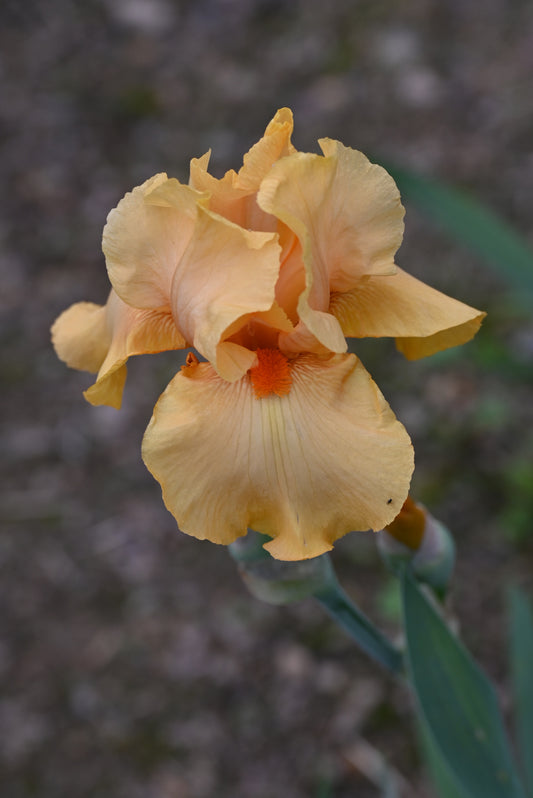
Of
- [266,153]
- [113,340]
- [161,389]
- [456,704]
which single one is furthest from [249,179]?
[161,389]

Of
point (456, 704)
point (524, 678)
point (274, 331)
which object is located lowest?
point (524, 678)

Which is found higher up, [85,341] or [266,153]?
[266,153]

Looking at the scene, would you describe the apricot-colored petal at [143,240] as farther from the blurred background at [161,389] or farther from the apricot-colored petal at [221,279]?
the blurred background at [161,389]

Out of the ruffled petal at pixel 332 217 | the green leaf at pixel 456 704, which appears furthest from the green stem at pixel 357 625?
the ruffled petal at pixel 332 217

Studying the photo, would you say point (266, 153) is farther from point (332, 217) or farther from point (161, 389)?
point (161, 389)

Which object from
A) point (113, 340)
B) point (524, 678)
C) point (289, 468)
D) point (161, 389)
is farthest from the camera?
point (161, 389)

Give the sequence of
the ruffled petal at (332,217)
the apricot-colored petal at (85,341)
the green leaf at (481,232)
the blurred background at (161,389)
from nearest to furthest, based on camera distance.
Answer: the ruffled petal at (332,217) → the apricot-colored petal at (85,341) → the green leaf at (481,232) → the blurred background at (161,389)

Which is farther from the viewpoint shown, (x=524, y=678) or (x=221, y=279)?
(x=524, y=678)

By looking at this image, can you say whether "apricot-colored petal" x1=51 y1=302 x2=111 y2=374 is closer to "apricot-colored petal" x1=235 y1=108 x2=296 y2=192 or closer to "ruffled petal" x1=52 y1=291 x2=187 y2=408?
"ruffled petal" x1=52 y1=291 x2=187 y2=408
